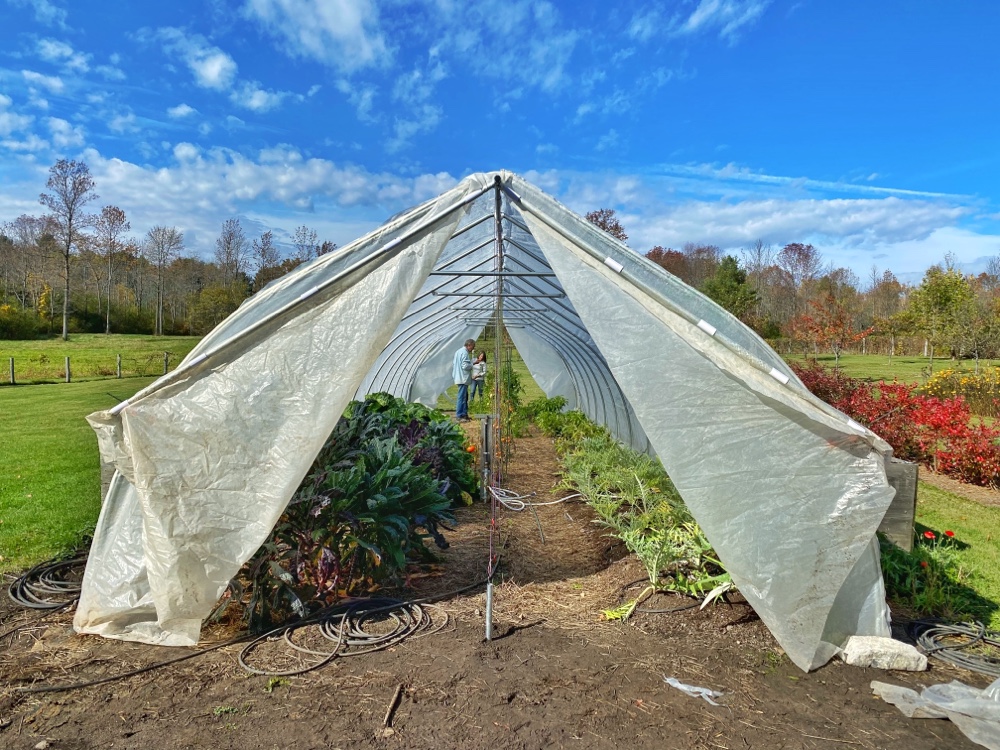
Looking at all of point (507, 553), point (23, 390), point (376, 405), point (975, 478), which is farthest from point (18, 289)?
point (975, 478)

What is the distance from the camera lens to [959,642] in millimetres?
3607

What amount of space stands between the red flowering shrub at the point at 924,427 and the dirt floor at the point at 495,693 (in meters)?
5.12

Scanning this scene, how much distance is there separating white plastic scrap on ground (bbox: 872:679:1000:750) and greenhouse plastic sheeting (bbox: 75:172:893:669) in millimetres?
380

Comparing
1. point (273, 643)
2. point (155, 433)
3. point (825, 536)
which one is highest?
point (155, 433)

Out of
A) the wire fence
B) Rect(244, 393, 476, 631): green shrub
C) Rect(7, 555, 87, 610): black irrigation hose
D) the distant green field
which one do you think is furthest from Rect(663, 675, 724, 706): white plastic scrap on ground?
the distant green field

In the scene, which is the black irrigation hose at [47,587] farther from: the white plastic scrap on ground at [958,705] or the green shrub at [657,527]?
the white plastic scrap on ground at [958,705]

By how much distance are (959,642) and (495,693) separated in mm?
2680

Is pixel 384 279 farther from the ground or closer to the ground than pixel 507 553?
farther from the ground

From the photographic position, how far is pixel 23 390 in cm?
1638

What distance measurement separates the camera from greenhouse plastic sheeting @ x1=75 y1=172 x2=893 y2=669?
3.20m

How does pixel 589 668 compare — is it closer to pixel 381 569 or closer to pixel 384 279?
pixel 381 569

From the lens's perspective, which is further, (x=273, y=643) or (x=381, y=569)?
(x=381, y=569)

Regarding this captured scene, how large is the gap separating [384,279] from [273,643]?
6.69ft

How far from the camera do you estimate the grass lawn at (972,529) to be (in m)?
4.61
